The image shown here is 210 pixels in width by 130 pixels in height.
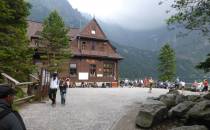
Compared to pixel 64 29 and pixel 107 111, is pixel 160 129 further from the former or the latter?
pixel 64 29

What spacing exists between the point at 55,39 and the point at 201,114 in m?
35.1

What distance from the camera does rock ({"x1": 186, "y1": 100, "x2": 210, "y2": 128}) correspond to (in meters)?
12.1

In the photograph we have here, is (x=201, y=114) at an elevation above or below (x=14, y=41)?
below

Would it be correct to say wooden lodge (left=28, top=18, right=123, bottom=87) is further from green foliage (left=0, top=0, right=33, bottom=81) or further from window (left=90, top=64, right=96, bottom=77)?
green foliage (left=0, top=0, right=33, bottom=81)

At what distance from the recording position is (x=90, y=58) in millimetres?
58281

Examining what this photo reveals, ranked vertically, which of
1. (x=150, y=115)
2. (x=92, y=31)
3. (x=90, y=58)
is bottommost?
(x=150, y=115)

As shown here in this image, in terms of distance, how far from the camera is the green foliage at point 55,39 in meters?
45.6

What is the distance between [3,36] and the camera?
19.3 meters

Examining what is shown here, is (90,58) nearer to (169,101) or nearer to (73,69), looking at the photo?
(73,69)

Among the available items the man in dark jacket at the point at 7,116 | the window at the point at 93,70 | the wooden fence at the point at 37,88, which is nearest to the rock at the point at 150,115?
the wooden fence at the point at 37,88

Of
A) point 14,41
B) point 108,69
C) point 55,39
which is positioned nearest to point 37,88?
point 14,41

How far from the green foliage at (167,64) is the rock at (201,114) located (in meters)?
62.8

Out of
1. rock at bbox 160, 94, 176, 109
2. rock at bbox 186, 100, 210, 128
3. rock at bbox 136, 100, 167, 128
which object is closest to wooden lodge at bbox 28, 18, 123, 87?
rock at bbox 160, 94, 176, 109

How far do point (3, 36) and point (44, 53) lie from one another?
101ft
